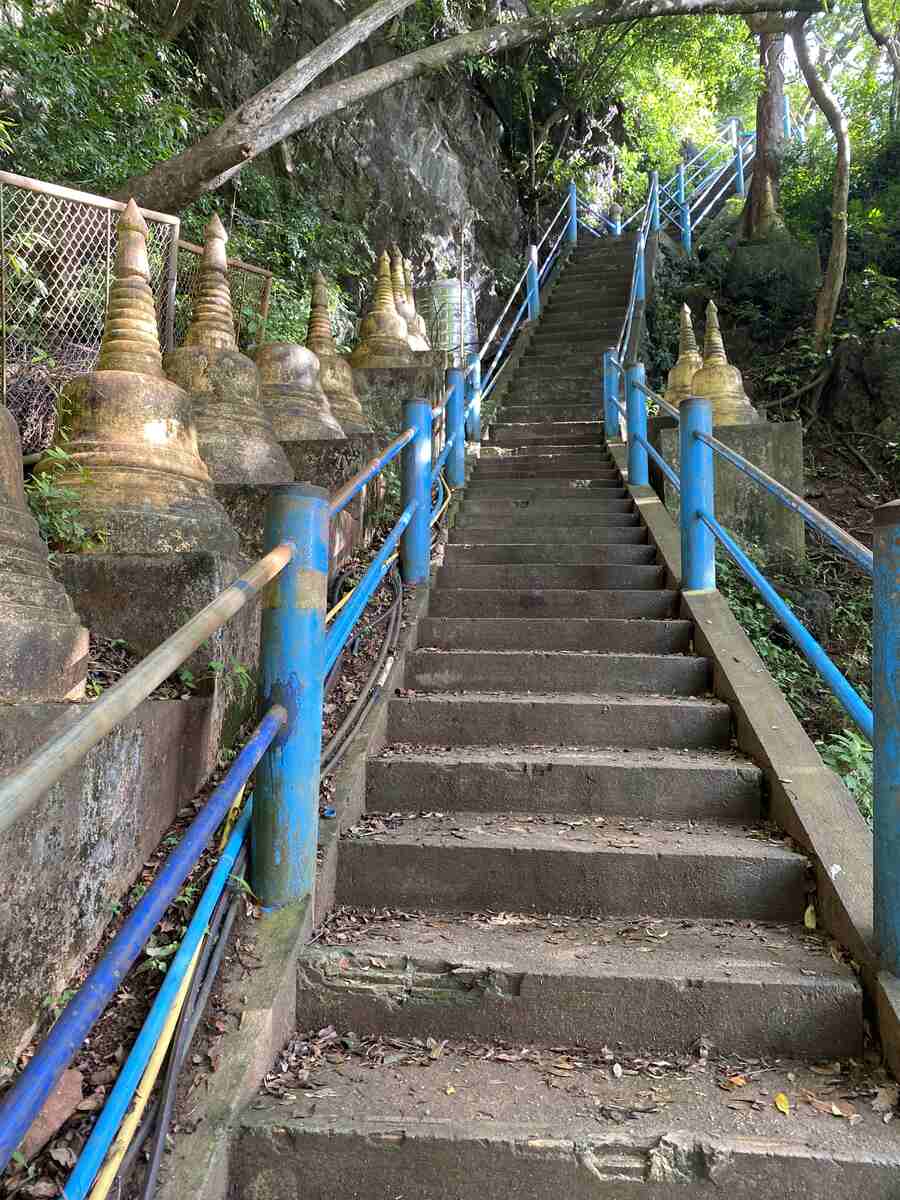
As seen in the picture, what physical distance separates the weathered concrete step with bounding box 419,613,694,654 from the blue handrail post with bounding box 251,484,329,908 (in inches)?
74.4

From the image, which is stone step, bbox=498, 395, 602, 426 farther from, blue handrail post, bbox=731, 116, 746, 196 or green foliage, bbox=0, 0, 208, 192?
blue handrail post, bbox=731, 116, 746, 196

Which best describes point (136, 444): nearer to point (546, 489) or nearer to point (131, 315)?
point (131, 315)

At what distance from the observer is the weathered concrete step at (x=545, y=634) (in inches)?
151

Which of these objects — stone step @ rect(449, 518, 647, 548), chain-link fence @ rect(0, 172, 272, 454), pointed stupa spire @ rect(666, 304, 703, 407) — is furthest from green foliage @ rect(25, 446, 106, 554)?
pointed stupa spire @ rect(666, 304, 703, 407)

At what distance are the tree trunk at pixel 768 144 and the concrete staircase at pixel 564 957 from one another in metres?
13.4

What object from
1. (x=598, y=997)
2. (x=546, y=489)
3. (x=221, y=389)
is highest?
(x=221, y=389)

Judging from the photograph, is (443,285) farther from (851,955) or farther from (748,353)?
(851,955)

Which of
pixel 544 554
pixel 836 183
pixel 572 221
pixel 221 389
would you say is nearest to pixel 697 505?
pixel 544 554

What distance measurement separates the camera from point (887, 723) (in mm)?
1742

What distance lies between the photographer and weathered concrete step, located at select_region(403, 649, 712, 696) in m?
3.44

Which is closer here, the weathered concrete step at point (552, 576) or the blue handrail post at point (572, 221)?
the weathered concrete step at point (552, 576)

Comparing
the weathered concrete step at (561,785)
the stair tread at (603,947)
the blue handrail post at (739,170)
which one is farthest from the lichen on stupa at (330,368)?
the blue handrail post at (739,170)

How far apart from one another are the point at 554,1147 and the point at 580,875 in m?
0.85

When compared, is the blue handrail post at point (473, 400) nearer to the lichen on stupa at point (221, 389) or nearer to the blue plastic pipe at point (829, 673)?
the lichen on stupa at point (221, 389)
